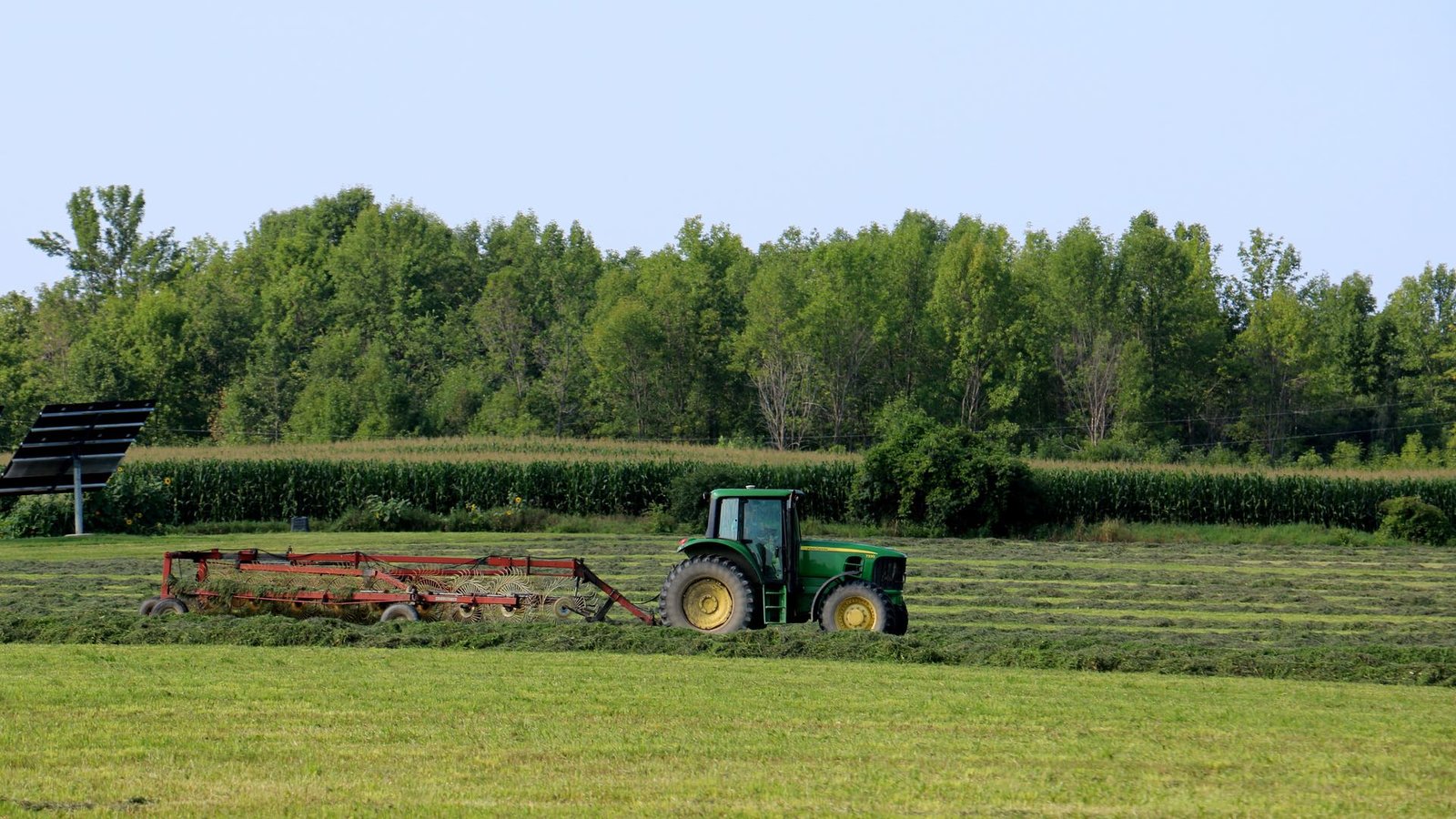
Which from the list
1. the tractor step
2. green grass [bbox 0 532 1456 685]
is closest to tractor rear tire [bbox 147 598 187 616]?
green grass [bbox 0 532 1456 685]

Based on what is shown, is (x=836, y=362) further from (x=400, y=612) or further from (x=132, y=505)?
(x=400, y=612)

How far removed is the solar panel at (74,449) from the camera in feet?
139

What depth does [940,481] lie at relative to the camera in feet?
151

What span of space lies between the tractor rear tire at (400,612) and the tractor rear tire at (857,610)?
211 inches

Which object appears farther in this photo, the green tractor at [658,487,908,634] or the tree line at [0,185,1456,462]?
the tree line at [0,185,1456,462]

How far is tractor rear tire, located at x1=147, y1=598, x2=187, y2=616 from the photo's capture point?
65.5ft

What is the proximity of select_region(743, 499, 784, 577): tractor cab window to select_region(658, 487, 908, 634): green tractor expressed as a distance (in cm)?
1

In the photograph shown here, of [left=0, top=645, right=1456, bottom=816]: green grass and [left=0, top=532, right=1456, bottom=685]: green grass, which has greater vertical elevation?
[left=0, top=645, right=1456, bottom=816]: green grass

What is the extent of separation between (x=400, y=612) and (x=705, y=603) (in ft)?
13.3

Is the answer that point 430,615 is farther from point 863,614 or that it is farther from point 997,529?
point 997,529

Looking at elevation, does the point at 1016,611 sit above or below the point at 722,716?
below

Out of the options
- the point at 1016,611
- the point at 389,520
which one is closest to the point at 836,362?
the point at 389,520

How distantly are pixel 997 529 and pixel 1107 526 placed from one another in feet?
11.4

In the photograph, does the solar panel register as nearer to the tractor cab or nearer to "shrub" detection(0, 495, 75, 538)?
"shrub" detection(0, 495, 75, 538)
